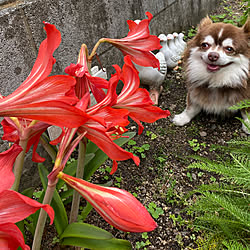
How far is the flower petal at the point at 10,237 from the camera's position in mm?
411

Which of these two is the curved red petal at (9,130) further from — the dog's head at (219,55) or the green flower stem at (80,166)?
the dog's head at (219,55)

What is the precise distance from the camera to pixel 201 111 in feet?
8.79

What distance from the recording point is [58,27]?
1770mm

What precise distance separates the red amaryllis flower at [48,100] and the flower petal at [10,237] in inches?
7.2

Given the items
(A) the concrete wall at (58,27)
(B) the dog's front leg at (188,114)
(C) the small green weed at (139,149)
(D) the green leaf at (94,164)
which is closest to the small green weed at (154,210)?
(C) the small green weed at (139,149)

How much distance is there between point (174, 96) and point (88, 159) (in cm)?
179

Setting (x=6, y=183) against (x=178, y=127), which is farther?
(x=178, y=127)

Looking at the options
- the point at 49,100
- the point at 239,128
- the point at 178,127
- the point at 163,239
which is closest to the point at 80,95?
the point at 49,100

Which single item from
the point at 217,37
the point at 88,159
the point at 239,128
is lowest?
the point at 239,128

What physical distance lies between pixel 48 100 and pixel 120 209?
0.24 m

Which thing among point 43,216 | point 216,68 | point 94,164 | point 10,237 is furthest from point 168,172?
point 10,237

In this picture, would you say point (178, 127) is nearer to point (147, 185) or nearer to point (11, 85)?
point (147, 185)

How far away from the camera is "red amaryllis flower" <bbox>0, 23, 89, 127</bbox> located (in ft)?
1.46

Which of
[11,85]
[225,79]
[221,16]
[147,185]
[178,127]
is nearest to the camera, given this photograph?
[11,85]
